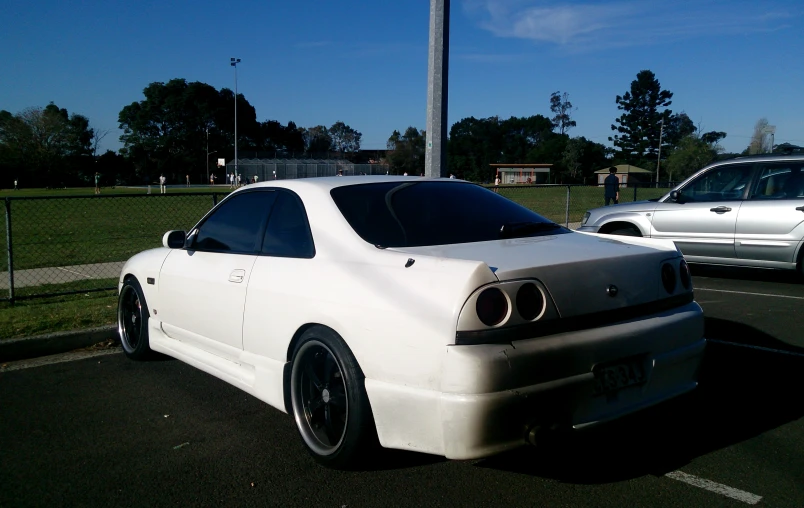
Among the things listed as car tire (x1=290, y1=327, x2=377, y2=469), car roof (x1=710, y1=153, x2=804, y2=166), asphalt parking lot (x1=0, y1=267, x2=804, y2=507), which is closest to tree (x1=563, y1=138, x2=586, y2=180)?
car roof (x1=710, y1=153, x2=804, y2=166)

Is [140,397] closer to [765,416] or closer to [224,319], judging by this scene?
[224,319]

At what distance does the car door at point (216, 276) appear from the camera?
4285 mm

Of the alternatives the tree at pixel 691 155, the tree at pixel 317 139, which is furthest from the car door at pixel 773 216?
the tree at pixel 317 139

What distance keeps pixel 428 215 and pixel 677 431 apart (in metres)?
1.93

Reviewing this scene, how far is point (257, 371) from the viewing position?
4023 millimetres

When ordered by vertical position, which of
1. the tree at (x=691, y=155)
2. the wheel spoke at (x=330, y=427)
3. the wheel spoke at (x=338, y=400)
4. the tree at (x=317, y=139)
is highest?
the tree at (x=317, y=139)

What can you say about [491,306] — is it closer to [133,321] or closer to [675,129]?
[133,321]

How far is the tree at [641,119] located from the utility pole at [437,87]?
98142mm

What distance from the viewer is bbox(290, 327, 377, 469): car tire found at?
330 centimetres

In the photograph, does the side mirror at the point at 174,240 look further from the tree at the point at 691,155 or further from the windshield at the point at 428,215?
the tree at the point at 691,155

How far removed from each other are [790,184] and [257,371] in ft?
26.8

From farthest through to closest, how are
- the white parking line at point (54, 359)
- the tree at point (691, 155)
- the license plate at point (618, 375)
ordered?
the tree at point (691, 155), the white parking line at point (54, 359), the license plate at point (618, 375)

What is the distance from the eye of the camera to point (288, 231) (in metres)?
4.12

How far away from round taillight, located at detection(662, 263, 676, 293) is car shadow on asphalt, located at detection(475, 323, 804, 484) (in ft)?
1.90
